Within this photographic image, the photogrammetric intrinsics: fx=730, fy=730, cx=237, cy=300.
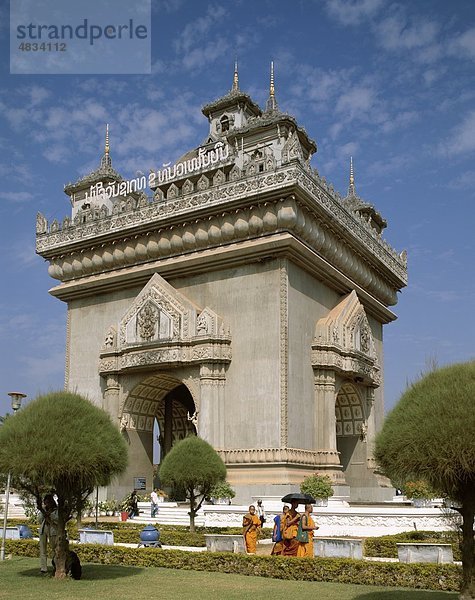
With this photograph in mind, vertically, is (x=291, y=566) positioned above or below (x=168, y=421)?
below

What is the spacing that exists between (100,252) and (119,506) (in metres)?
9.56

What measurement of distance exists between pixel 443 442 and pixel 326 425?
1646cm

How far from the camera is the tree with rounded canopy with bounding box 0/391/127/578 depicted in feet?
38.1

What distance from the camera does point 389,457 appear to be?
Answer: 875cm

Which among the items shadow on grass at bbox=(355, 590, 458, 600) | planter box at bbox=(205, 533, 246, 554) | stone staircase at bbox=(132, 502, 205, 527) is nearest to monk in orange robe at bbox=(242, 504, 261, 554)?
planter box at bbox=(205, 533, 246, 554)

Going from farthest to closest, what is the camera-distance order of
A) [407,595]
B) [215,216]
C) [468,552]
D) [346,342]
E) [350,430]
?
[350,430]
[346,342]
[215,216]
[407,595]
[468,552]

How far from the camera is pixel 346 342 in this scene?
25.8 m

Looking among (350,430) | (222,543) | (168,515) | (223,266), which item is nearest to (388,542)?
(222,543)

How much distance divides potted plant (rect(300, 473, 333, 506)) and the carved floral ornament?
4.74 metres

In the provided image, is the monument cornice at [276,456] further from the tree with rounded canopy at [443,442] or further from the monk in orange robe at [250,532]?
the tree with rounded canopy at [443,442]

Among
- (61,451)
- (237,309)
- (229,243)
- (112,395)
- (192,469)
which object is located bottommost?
(192,469)

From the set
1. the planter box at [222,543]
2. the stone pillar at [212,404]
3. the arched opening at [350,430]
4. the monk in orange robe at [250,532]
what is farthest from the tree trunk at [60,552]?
the arched opening at [350,430]

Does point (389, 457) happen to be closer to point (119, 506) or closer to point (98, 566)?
point (98, 566)

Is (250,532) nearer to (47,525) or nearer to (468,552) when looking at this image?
(47,525)
